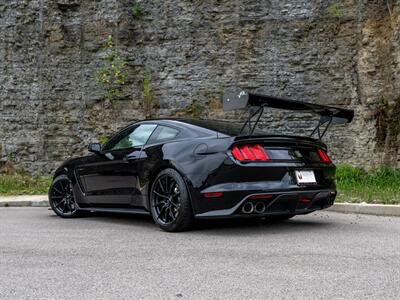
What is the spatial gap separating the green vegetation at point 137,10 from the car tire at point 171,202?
10.3 metres

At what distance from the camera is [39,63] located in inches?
640

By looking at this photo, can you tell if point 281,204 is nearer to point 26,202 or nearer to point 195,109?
point 26,202

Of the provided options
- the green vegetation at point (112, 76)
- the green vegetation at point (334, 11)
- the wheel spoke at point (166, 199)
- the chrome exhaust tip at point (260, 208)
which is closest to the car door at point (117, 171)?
the wheel spoke at point (166, 199)

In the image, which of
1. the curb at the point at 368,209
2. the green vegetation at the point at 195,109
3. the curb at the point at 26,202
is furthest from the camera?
the green vegetation at the point at 195,109

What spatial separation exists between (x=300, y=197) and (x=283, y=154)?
1.70ft

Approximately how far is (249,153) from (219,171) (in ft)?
1.28

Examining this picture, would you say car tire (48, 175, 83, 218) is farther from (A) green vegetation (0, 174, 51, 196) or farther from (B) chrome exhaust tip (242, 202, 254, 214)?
(A) green vegetation (0, 174, 51, 196)

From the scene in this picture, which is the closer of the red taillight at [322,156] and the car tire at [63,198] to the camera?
the red taillight at [322,156]

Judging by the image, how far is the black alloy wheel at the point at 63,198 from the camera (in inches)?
334

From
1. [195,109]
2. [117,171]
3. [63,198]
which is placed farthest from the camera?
[195,109]

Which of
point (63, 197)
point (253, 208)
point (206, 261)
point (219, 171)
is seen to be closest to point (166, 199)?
point (219, 171)

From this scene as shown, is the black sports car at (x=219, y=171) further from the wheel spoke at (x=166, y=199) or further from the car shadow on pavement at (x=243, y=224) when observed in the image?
the car shadow on pavement at (x=243, y=224)

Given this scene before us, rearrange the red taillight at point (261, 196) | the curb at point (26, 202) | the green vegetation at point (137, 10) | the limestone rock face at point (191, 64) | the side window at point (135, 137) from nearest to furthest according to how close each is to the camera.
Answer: the red taillight at point (261, 196), the side window at point (135, 137), the curb at point (26, 202), the limestone rock face at point (191, 64), the green vegetation at point (137, 10)

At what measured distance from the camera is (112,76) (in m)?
15.8
